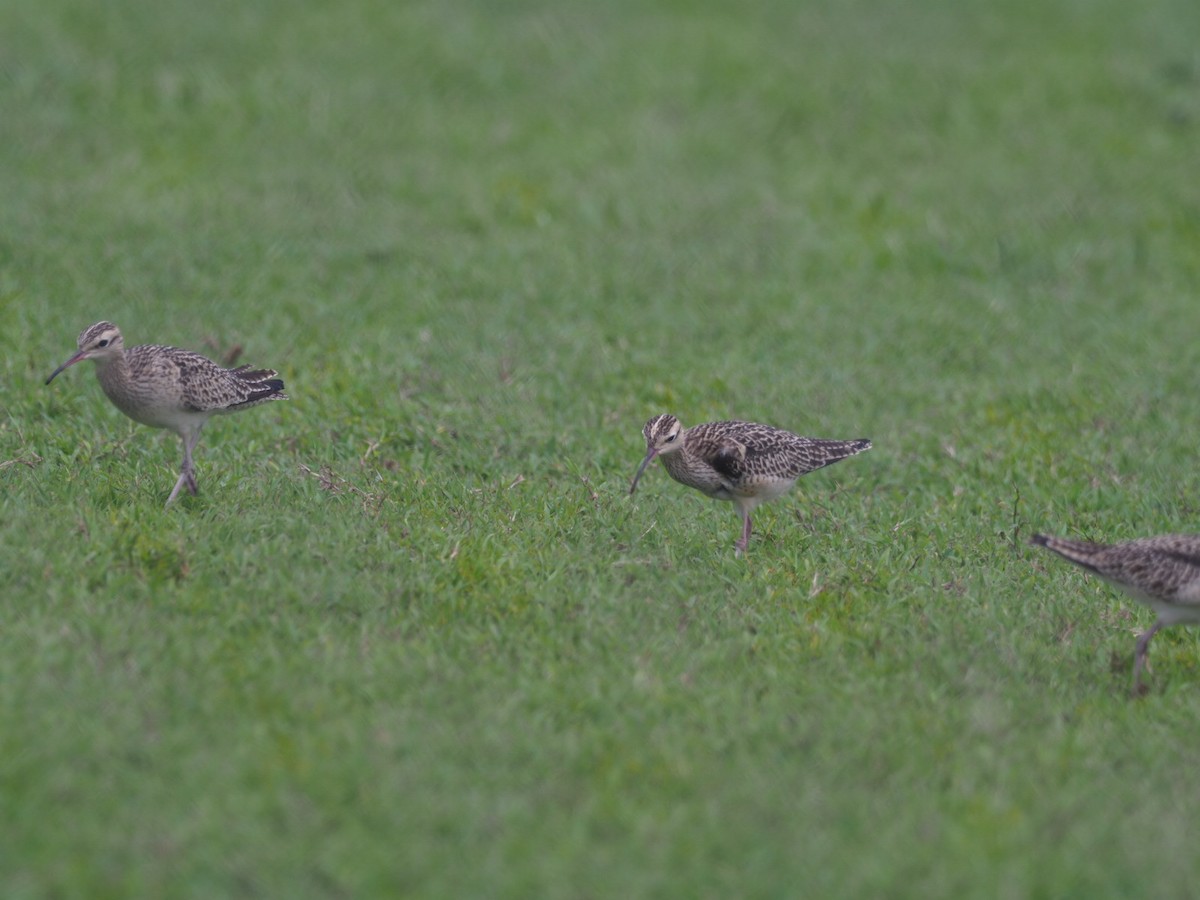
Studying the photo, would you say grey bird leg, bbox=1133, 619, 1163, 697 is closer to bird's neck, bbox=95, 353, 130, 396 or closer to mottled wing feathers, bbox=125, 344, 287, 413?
mottled wing feathers, bbox=125, 344, 287, 413

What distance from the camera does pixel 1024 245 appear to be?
16.0 meters

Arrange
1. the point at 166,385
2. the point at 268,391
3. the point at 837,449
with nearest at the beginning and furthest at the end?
the point at 166,385 < the point at 268,391 < the point at 837,449

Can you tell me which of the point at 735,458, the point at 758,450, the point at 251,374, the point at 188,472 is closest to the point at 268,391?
the point at 251,374

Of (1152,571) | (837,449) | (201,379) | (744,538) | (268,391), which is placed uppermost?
(201,379)

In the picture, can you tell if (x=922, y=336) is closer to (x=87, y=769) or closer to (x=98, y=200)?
(x=98, y=200)

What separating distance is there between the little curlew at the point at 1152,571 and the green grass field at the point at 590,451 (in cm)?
40

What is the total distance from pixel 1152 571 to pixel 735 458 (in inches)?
102

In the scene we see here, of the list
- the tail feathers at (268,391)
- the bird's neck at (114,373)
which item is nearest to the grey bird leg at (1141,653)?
the tail feathers at (268,391)

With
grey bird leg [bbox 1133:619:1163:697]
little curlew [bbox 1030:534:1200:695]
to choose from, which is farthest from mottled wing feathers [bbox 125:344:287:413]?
grey bird leg [bbox 1133:619:1163:697]

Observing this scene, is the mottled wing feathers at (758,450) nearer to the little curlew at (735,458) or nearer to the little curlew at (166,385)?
the little curlew at (735,458)

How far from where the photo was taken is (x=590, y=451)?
35.8ft

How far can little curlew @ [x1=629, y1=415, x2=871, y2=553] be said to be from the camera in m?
9.57

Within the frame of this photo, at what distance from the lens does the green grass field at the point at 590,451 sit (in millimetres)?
6285

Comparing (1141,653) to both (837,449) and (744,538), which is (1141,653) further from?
(837,449)
